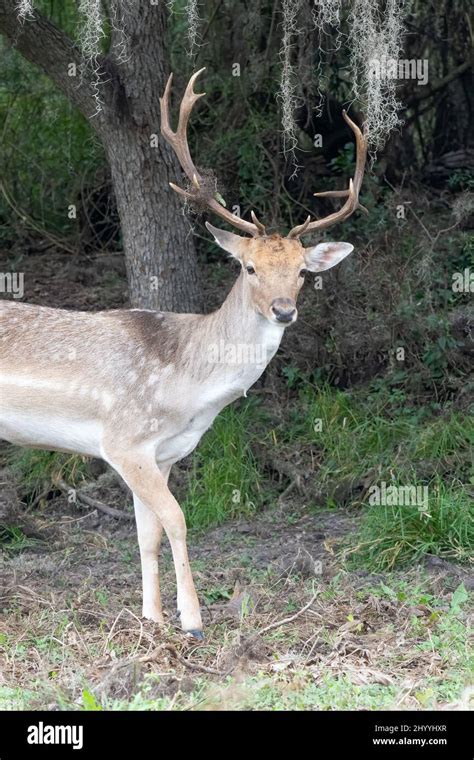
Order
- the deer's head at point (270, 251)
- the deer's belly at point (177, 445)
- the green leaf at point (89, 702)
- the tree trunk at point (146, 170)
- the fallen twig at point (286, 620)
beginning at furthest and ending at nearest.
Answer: the tree trunk at point (146, 170) < the deer's belly at point (177, 445) < the deer's head at point (270, 251) < the fallen twig at point (286, 620) < the green leaf at point (89, 702)

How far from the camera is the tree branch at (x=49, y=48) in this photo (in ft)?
26.5

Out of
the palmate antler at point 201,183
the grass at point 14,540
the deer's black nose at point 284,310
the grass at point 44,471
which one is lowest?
the grass at point 14,540

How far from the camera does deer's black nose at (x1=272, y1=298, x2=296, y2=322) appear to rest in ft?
20.9

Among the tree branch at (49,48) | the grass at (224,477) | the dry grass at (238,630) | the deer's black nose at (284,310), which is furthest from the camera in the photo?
the grass at (224,477)

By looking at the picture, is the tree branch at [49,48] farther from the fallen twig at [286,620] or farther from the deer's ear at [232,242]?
the fallen twig at [286,620]

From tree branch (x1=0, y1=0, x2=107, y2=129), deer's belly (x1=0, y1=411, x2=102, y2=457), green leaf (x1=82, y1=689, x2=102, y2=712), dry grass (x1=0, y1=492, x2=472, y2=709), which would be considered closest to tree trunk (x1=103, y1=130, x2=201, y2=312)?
tree branch (x1=0, y1=0, x2=107, y2=129)

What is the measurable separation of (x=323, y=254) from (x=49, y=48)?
2555 mm

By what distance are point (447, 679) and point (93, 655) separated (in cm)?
168

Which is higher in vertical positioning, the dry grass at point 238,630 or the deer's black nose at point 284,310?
the deer's black nose at point 284,310

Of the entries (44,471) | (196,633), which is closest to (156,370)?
(196,633)

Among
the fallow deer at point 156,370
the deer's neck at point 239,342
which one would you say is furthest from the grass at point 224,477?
the deer's neck at point 239,342

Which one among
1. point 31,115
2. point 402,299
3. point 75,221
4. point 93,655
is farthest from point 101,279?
point 93,655

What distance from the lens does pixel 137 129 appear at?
8.52m

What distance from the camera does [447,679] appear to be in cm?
564
